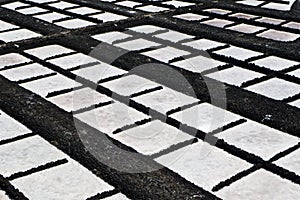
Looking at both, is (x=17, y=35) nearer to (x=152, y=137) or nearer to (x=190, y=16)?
(x=190, y=16)

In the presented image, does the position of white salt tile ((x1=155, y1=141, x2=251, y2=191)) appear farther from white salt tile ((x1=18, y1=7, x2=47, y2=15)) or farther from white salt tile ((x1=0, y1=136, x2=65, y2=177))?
white salt tile ((x1=18, y1=7, x2=47, y2=15))

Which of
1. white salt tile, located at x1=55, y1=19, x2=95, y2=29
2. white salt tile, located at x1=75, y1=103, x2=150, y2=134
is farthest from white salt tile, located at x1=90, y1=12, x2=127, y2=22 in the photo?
white salt tile, located at x1=75, y1=103, x2=150, y2=134

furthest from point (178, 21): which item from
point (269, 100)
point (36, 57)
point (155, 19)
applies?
point (269, 100)

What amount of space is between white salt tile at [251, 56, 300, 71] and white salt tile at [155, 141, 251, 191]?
77cm

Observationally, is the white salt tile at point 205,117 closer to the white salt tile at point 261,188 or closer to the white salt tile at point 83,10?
the white salt tile at point 261,188

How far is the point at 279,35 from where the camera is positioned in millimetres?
2814

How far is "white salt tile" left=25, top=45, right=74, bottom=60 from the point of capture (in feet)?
8.64

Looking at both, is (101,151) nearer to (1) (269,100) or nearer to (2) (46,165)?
(2) (46,165)


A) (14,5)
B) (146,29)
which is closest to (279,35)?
(146,29)

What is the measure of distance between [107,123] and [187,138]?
30cm

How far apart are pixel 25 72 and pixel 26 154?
29.7 inches

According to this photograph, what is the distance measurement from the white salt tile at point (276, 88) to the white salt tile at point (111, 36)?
86cm

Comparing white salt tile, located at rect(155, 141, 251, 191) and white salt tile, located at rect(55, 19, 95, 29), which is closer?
white salt tile, located at rect(155, 141, 251, 191)

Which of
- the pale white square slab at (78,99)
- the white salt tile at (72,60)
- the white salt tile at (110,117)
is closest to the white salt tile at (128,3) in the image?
the white salt tile at (72,60)
